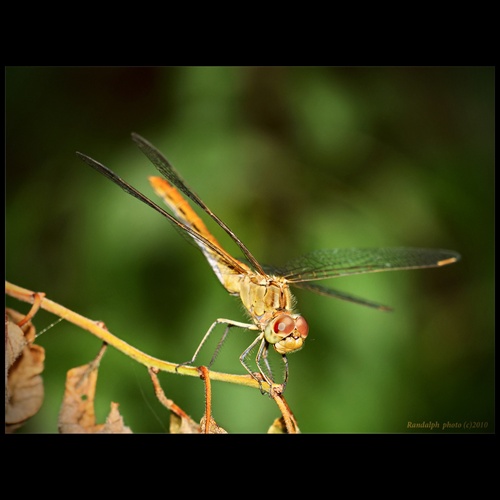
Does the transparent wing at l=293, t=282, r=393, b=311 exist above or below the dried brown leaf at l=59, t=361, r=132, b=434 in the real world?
above

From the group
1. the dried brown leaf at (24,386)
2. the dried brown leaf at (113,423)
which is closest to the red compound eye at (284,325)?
the dried brown leaf at (113,423)

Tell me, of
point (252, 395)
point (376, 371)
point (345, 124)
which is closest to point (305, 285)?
point (252, 395)

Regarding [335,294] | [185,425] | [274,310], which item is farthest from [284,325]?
[185,425]

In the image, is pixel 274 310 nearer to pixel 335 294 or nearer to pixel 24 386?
pixel 335 294

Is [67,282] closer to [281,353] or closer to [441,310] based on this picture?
[281,353]

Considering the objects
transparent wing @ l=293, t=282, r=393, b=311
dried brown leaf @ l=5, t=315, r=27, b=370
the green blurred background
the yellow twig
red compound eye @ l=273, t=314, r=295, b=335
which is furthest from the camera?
the green blurred background

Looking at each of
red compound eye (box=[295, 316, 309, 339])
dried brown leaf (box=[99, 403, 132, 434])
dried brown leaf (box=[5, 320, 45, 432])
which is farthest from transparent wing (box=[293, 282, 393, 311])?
dried brown leaf (box=[5, 320, 45, 432])

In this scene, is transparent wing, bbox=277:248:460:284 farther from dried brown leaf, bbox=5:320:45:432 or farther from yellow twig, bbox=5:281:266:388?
dried brown leaf, bbox=5:320:45:432
